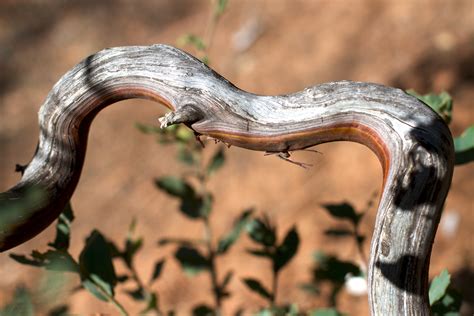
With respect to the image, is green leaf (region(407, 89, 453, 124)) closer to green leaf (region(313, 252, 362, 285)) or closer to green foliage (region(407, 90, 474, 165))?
green foliage (region(407, 90, 474, 165))

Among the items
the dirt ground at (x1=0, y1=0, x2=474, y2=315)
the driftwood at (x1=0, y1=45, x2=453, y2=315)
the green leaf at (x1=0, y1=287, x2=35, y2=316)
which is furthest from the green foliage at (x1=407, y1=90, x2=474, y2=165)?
the dirt ground at (x1=0, y1=0, x2=474, y2=315)

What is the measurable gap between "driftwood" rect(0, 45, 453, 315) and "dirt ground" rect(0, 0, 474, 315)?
1569 millimetres

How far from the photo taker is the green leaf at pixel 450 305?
1.27 meters

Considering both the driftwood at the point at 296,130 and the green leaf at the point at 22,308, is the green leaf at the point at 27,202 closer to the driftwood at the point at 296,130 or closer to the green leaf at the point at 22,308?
the driftwood at the point at 296,130

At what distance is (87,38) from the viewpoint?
4535 millimetres

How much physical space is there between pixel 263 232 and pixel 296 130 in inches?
26.8

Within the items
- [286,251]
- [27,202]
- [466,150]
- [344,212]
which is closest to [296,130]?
[27,202]

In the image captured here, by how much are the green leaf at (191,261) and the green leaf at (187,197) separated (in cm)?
9

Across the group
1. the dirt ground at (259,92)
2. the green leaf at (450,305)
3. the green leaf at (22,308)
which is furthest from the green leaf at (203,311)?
the green leaf at (22,308)

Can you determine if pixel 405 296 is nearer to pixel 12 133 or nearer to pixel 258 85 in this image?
pixel 258 85

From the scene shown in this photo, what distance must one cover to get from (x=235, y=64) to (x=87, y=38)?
1.14m

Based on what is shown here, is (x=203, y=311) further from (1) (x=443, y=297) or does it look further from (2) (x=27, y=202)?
(2) (x=27, y=202)

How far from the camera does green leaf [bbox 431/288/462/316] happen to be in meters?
1.27

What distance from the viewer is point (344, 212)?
4.82ft
